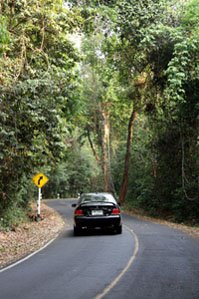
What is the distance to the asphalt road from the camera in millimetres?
7508

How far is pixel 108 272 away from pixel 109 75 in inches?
794

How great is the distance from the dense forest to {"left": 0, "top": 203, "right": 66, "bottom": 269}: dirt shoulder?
3.23ft

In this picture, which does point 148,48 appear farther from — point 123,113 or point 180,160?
point 123,113

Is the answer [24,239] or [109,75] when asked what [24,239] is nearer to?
[24,239]

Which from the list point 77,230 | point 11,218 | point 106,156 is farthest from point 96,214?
point 106,156

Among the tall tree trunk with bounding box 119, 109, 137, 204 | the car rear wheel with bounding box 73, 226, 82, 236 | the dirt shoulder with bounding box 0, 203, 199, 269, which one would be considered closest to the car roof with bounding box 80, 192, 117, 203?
the car rear wheel with bounding box 73, 226, 82, 236

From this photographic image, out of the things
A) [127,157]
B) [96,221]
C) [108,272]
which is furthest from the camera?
[127,157]

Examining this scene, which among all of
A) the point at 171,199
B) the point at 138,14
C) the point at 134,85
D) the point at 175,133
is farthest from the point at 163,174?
the point at 138,14

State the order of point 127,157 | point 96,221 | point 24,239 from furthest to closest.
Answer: point 127,157 → point 24,239 → point 96,221

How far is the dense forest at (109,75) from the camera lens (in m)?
13.9

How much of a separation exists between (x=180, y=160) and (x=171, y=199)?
3.51 metres

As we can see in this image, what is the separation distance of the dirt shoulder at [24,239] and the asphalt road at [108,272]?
0.61 metres

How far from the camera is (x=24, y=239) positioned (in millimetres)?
16641

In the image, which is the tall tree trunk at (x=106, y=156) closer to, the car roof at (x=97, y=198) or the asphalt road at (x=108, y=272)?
the car roof at (x=97, y=198)
